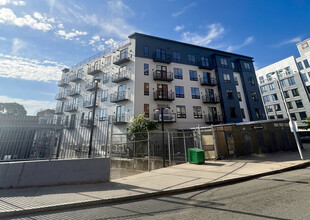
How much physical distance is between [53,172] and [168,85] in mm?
19894

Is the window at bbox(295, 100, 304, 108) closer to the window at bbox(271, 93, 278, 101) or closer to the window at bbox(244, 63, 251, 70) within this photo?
the window at bbox(271, 93, 278, 101)

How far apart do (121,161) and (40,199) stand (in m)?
10.6

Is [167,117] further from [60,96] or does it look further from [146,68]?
[60,96]

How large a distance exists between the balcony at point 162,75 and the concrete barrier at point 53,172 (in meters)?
17.5

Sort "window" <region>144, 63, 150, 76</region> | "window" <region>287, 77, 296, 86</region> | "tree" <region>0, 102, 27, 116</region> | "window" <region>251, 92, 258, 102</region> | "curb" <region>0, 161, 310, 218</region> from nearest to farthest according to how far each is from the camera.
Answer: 1. "curb" <region>0, 161, 310, 218</region>
2. "window" <region>144, 63, 150, 76</region>
3. "window" <region>251, 92, 258, 102</region>
4. "window" <region>287, 77, 296, 86</region>
5. "tree" <region>0, 102, 27, 116</region>

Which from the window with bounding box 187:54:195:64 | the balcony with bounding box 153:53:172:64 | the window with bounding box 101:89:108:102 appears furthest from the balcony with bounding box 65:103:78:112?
the window with bounding box 187:54:195:64

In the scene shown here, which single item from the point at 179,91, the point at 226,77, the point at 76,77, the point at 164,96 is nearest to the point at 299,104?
the point at 226,77

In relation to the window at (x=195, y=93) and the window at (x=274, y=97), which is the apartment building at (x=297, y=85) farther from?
the window at (x=195, y=93)

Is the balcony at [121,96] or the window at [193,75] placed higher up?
the window at [193,75]

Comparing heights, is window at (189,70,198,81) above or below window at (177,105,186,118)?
above

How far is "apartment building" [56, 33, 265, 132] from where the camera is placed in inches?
850

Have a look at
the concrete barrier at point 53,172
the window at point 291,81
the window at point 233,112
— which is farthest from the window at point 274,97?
the concrete barrier at point 53,172

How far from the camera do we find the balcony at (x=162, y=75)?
2241 centimetres

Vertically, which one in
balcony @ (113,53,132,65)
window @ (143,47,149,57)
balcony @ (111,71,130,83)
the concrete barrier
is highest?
window @ (143,47,149,57)
